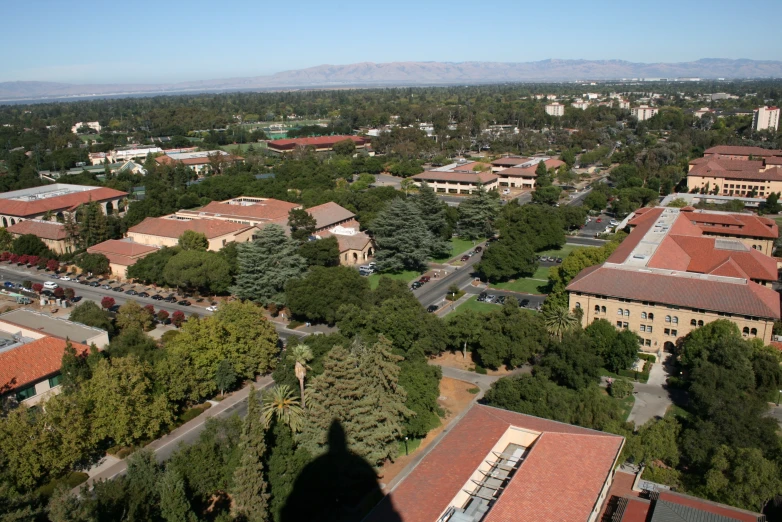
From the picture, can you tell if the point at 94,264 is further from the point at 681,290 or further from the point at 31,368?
the point at 681,290

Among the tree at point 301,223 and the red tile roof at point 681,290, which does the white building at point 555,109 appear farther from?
the red tile roof at point 681,290

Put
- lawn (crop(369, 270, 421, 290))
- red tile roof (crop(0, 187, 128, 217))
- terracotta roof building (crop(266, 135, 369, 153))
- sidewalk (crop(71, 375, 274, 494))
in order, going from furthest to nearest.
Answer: terracotta roof building (crop(266, 135, 369, 153)) → red tile roof (crop(0, 187, 128, 217)) → lawn (crop(369, 270, 421, 290)) → sidewalk (crop(71, 375, 274, 494))

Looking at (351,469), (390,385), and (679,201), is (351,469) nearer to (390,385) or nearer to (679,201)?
(390,385)

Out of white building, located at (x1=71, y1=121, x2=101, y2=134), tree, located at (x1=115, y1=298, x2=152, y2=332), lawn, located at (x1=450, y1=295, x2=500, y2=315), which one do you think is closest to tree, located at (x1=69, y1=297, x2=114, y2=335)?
tree, located at (x1=115, y1=298, x2=152, y2=332)

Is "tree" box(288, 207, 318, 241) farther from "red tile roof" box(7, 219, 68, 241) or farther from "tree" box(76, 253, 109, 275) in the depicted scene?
"red tile roof" box(7, 219, 68, 241)

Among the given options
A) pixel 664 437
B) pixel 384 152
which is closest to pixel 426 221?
pixel 664 437

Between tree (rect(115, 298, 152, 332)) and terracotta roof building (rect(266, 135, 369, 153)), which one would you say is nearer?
tree (rect(115, 298, 152, 332))

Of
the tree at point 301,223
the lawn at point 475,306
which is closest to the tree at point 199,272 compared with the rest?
the tree at point 301,223
